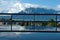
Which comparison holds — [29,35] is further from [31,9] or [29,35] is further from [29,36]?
[31,9]

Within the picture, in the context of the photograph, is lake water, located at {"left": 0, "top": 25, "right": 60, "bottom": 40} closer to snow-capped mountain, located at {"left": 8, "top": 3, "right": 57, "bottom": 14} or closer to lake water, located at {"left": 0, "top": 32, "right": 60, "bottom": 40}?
lake water, located at {"left": 0, "top": 32, "right": 60, "bottom": 40}

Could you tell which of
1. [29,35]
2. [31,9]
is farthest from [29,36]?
[31,9]

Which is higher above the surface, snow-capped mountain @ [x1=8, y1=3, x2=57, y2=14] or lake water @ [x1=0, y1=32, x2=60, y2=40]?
snow-capped mountain @ [x1=8, y1=3, x2=57, y2=14]

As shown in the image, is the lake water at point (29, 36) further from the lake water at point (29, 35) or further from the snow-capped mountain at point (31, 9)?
the snow-capped mountain at point (31, 9)

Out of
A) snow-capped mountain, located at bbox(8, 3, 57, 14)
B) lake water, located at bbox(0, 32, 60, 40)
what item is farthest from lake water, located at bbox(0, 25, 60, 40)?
snow-capped mountain, located at bbox(8, 3, 57, 14)

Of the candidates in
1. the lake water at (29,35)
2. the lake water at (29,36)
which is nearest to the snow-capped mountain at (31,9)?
the lake water at (29,35)

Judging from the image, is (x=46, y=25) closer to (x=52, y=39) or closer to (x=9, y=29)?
(x=52, y=39)

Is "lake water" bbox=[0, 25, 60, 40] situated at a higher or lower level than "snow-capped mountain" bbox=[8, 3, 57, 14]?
lower

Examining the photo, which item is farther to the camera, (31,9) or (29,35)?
(29,35)

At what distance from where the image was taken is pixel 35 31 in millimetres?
3344

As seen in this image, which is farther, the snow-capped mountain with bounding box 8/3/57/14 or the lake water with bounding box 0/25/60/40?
the lake water with bounding box 0/25/60/40

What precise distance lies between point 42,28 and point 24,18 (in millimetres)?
388

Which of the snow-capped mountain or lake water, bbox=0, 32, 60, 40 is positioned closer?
the snow-capped mountain

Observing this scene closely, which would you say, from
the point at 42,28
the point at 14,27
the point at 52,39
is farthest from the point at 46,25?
the point at 14,27
